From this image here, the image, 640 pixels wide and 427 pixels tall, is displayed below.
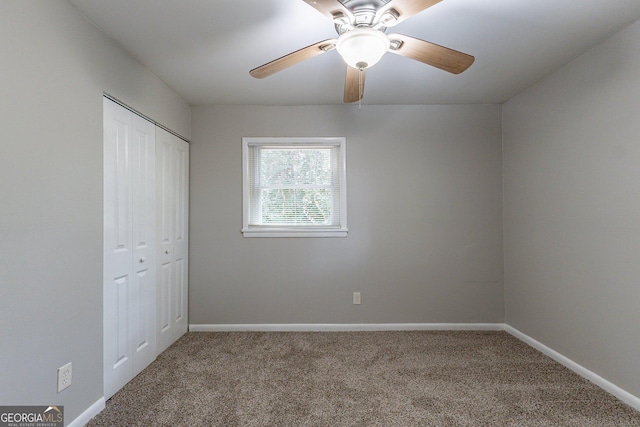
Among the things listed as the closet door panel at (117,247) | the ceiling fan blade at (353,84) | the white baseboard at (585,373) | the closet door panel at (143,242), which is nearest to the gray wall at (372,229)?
the white baseboard at (585,373)

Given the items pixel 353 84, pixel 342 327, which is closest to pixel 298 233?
pixel 342 327

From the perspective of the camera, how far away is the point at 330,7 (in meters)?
1.38

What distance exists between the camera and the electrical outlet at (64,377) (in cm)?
168

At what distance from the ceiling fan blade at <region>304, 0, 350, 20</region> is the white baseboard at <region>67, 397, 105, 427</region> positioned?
2420mm

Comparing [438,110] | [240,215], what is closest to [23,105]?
[240,215]

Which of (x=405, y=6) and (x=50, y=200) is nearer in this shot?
(x=405, y=6)

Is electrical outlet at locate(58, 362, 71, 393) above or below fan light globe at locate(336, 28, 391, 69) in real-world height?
below

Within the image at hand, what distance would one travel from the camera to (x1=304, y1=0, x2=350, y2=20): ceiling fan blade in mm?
1329

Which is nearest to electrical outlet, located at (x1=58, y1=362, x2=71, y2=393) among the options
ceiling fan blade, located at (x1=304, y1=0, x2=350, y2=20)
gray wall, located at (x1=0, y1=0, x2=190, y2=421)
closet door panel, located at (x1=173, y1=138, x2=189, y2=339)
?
gray wall, located at (x1=0, y1=0, x2=190, y2=421)

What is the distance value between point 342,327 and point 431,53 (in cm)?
264

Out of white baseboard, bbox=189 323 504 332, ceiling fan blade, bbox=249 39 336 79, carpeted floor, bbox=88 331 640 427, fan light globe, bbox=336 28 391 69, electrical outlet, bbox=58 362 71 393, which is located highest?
ceiling fan blade, bbox=249 39 336 79

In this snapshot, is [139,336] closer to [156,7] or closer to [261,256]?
[261,256]

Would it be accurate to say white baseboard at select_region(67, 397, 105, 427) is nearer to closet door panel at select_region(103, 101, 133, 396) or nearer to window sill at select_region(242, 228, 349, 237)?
closet door panel at select_region(103, 101, 133, 396)

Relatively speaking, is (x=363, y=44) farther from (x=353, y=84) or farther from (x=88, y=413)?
(x=88, y=413)
